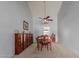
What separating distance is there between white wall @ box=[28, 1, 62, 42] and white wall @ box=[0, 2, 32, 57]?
8cm

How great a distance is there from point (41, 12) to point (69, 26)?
1.38 ft

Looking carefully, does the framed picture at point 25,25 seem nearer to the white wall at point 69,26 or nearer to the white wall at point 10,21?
the white wall at point 10,21

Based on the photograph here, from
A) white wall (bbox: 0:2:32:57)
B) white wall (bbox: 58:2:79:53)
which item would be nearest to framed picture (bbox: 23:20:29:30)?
white wall (bbox: 0:2:32:57)

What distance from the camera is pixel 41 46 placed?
5.69ft

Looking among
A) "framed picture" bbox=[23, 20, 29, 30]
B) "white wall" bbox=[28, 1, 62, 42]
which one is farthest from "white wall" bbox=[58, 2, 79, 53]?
"framed picture" bbox=[23, 20, 29, 30]

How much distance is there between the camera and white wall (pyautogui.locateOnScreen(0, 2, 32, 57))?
5.34 feet

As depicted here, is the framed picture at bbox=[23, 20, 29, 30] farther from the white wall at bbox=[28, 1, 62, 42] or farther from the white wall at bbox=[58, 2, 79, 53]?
the white wall at bbox=[58, 2, 79, 53]

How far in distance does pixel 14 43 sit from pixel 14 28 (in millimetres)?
197

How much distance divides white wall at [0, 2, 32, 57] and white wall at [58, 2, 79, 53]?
0.47 m

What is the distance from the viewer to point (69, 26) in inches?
69.5

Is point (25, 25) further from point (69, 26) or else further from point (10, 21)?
point (69, 26)

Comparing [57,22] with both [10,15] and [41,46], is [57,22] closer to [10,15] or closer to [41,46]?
[41,46]

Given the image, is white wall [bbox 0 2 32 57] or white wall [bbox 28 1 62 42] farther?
white wall [bbox 28 1 62 42]

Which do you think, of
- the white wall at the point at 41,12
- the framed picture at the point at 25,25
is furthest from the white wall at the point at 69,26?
the framed picture at the point at 25,25
